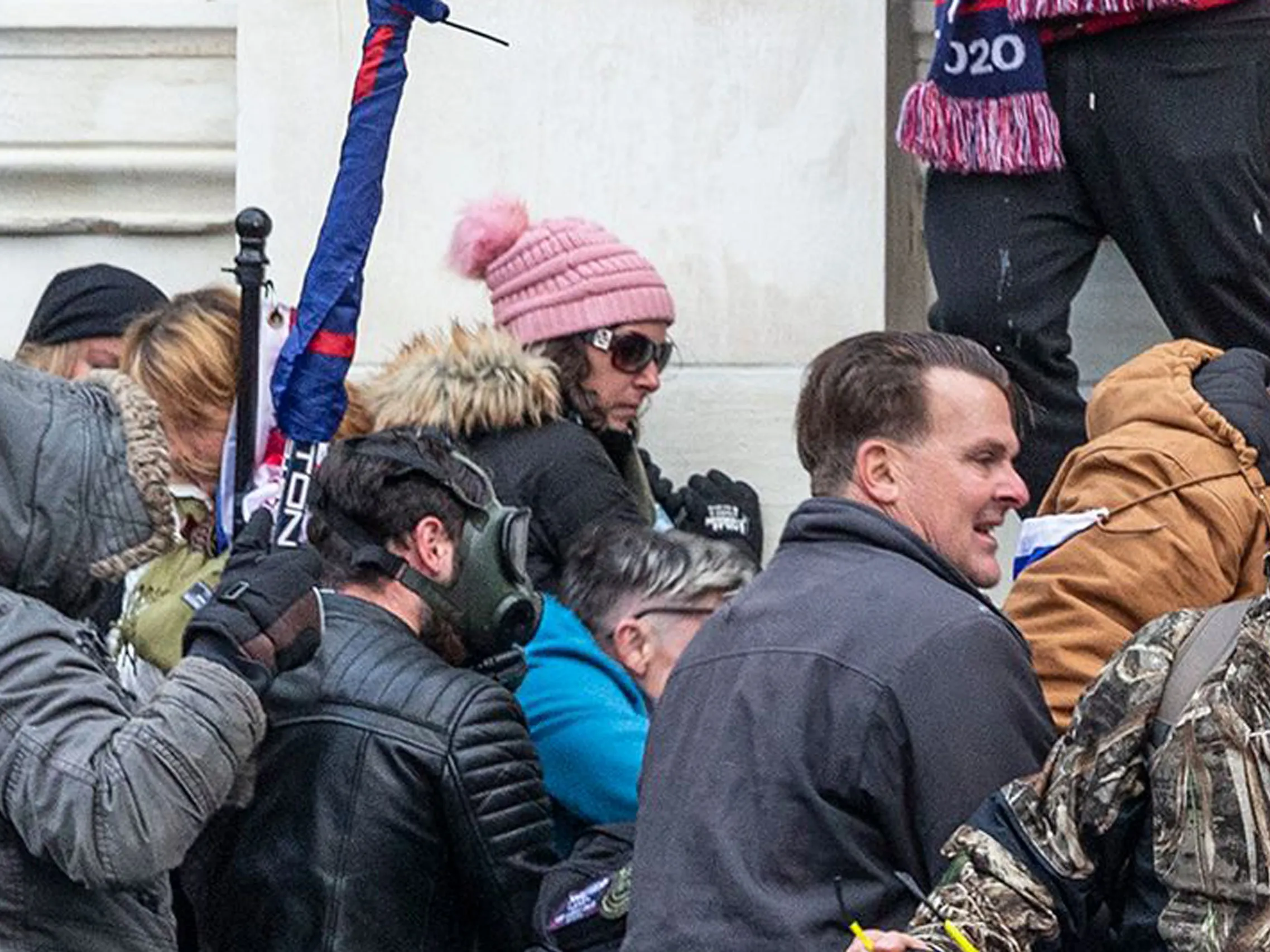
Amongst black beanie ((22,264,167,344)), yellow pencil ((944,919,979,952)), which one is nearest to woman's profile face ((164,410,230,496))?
black beanie ((22,264,167,344))

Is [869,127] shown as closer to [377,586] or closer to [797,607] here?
[377,586]

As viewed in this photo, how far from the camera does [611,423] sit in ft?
21.4

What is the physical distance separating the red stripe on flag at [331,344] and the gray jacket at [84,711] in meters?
0.93

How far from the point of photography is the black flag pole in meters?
5.67

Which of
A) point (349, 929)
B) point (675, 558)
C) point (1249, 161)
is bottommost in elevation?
point (349, 929)

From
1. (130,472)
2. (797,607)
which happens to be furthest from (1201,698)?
(130,472)

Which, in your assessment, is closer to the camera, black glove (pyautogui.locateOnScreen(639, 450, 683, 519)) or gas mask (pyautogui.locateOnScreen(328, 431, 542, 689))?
gas mask (pyautogui.locateOnScreen(328, 431, 542, 689))

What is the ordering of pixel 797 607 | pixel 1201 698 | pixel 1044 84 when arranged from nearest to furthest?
pixel 1201 698 < pixel 797 607 < pixel 1044 84

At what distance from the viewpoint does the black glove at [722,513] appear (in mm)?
6801

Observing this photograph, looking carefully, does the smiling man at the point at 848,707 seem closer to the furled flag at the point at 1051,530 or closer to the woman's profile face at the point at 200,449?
the furled flag at the point at 1051,530

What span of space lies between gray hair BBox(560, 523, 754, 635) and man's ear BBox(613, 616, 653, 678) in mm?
22

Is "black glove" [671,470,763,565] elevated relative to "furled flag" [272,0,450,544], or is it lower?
lower

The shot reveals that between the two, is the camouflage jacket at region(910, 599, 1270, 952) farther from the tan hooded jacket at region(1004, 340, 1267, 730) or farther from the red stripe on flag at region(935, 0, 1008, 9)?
the red stripe on flag at region(935, 0, 1008, 9)

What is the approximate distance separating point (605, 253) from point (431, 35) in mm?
852
